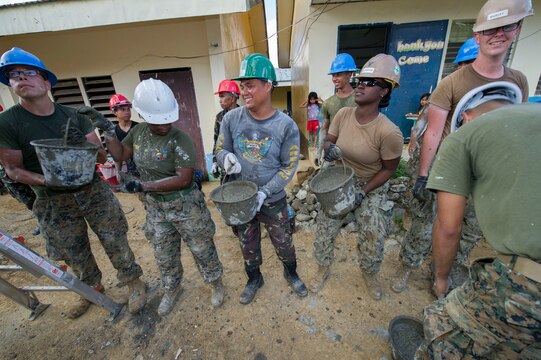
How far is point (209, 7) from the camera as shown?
3.90m

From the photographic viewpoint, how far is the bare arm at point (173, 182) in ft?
6.05

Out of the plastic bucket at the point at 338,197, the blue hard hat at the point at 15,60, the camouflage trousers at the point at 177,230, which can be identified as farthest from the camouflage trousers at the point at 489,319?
the blue hard hat at the point at 15,60

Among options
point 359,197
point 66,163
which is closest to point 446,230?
point 359,197

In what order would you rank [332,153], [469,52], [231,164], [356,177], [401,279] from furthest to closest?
[469,52] → [401,279] → [356,177] → [332,153] → [231,164]

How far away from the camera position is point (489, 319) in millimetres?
968

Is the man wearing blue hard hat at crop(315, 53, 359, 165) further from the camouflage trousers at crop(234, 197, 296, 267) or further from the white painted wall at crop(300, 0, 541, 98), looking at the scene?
the white painted wall at crop(300, 0, 541, 98)

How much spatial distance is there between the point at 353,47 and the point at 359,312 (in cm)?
526

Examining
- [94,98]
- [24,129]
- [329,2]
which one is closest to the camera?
[24,129]

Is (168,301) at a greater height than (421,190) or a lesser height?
lesser

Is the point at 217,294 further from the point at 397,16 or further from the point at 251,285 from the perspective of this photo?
the point at 397,16

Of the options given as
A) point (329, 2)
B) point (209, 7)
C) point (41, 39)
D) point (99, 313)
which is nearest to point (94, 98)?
point (41, 39)

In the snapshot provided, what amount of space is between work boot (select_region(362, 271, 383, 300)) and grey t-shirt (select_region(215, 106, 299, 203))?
1.33 meters

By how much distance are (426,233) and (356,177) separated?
0.91 meters

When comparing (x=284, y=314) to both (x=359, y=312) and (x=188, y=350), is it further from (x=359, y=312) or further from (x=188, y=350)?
(x=188, y=350)
